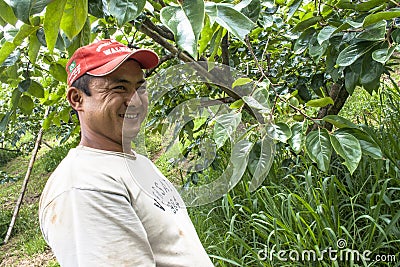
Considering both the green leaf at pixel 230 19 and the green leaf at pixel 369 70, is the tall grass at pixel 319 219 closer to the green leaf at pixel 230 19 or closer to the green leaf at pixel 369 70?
the green leaf at pixel 369 70

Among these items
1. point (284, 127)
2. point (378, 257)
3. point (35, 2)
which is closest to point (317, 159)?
point (284, 127)

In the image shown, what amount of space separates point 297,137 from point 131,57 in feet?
1.45

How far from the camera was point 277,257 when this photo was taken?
6.50 feet

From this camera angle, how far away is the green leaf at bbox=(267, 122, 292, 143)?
3.34 ft

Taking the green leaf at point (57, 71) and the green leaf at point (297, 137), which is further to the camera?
the green leaf at point (57, 71)

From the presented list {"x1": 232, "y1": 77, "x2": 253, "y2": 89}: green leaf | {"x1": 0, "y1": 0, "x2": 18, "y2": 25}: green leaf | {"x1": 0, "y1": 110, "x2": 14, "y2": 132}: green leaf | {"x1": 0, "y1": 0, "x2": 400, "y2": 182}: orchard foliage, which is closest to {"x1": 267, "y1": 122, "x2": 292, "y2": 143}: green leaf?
{"x1": 0, "y1": 0, "x2": 400, "y2": 182}: orchard foliage

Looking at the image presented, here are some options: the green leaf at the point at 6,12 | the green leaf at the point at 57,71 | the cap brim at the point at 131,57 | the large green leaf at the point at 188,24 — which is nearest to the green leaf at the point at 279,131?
the cap brim at the point at 131,57

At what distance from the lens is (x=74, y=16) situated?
31.3 inches

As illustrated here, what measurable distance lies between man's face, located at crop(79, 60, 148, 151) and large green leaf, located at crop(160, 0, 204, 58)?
1.47 ft

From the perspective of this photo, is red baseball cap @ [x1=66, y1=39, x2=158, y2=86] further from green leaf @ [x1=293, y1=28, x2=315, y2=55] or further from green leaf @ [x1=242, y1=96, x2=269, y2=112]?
green leaf @ [x1=293, y1=28, x2=315, y2=55]

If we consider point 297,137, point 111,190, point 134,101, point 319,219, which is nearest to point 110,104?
point 134,101

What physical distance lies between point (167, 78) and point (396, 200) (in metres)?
1.35

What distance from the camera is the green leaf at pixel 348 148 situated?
3.16ft

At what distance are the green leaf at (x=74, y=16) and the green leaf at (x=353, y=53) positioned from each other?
1.86 ft
